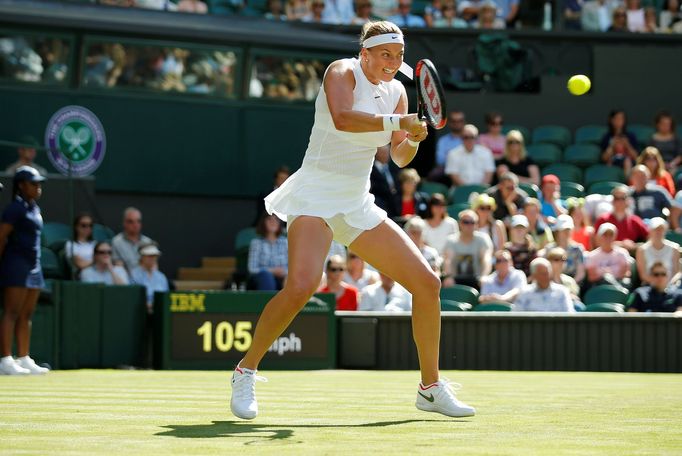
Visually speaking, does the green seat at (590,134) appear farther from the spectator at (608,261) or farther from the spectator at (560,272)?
the spectator at (560,272)

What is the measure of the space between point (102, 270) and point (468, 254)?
3793 millimetres

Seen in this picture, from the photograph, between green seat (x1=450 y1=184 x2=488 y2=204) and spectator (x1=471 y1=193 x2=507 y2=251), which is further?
green seat (x1=450 y1=184 x2=488 y2=204)

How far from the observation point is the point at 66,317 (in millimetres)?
12312

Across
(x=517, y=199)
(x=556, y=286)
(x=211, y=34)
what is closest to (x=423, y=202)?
(x=517, y=199)

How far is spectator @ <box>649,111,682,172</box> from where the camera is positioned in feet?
56.3

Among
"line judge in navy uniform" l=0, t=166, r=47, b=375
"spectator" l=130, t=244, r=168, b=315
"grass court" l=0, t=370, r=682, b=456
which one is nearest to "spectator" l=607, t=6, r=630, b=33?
"spectator" l=130, t=244, r=168, b=315

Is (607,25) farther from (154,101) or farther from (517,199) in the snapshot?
(154,101)

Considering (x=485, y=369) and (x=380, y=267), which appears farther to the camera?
(x=485, y=369)

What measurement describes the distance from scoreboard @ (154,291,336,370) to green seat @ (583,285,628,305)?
3.01 meters

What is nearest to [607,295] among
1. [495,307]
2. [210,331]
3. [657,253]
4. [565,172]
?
[657,253]

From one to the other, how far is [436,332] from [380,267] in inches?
16.6

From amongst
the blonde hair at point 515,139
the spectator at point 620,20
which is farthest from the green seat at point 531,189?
the spectator at point 620,20

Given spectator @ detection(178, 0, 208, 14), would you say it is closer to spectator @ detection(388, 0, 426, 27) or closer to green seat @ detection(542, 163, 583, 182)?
spectator @ detection(388, 0, 426, 27)

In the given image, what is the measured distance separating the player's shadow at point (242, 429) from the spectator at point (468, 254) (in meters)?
7.82
